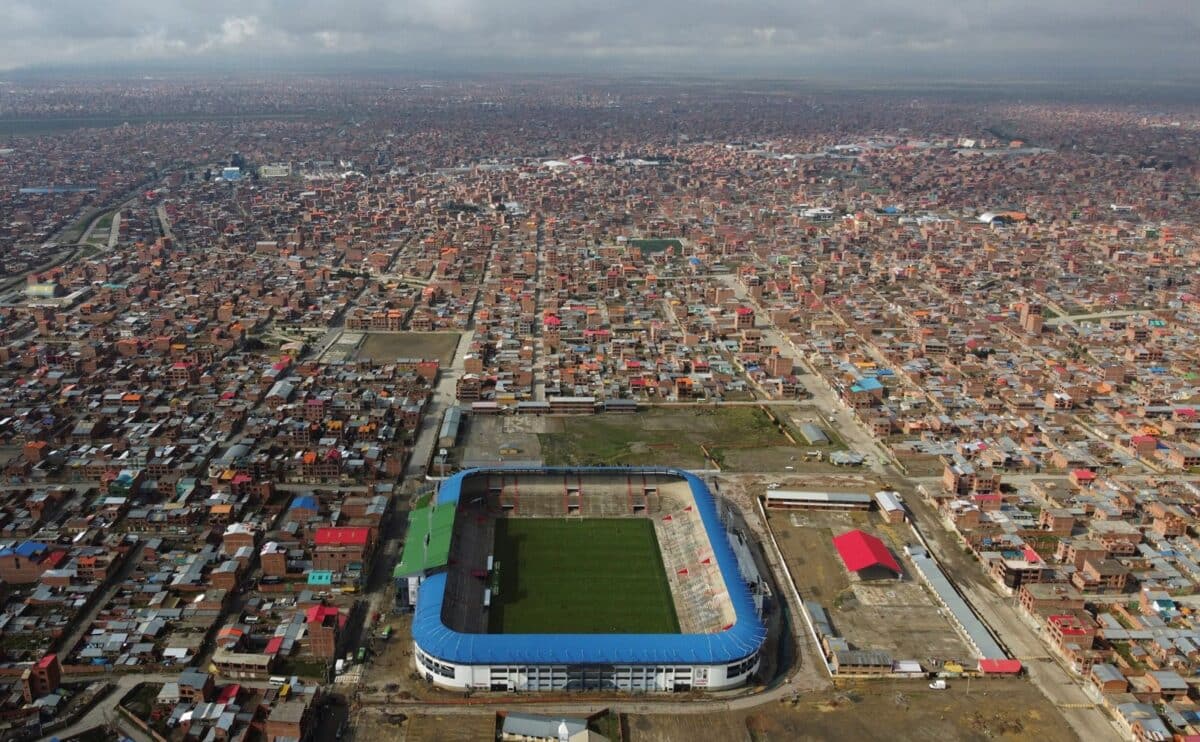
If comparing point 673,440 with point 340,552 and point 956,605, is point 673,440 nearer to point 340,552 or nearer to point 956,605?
point 956,605

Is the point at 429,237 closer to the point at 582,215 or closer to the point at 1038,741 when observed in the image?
the point at 582,215

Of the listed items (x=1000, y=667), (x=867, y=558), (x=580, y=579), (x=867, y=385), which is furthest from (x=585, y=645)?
(x=867, y=385)

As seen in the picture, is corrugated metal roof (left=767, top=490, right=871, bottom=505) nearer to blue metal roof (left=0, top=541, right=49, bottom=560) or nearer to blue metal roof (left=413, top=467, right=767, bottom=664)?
blue metal roof (left=413, top=467, right=767, bottom=664)

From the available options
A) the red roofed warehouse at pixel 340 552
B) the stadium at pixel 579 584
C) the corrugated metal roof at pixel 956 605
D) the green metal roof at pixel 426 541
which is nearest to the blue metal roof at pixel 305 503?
the red roofed warehouse at pixel 340 552

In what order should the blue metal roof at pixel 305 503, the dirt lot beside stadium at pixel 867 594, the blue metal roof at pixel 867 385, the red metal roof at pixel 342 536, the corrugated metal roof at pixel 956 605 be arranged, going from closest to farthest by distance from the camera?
1. the corrugated metal roof at pixel 956 605
2. the dirt lot beside stadium at pixel 867 594
3. the red metal roof at pixel 342 536
4. the blue metal roof at pixel 305 503
5. the blue metal roof at pixel 867 385

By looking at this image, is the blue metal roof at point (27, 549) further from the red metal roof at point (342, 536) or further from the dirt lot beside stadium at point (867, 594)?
the dirt lot beside stadium at point (867, 594)

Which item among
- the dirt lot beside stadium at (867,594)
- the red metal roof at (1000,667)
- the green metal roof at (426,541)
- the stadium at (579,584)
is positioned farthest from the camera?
the green metal roof at (426,541)

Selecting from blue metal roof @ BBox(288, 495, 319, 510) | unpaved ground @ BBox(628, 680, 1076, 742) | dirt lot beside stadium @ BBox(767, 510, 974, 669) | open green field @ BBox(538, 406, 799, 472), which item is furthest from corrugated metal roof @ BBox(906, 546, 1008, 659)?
blue metal roof @ BBox(288, 495, 319, 510)
